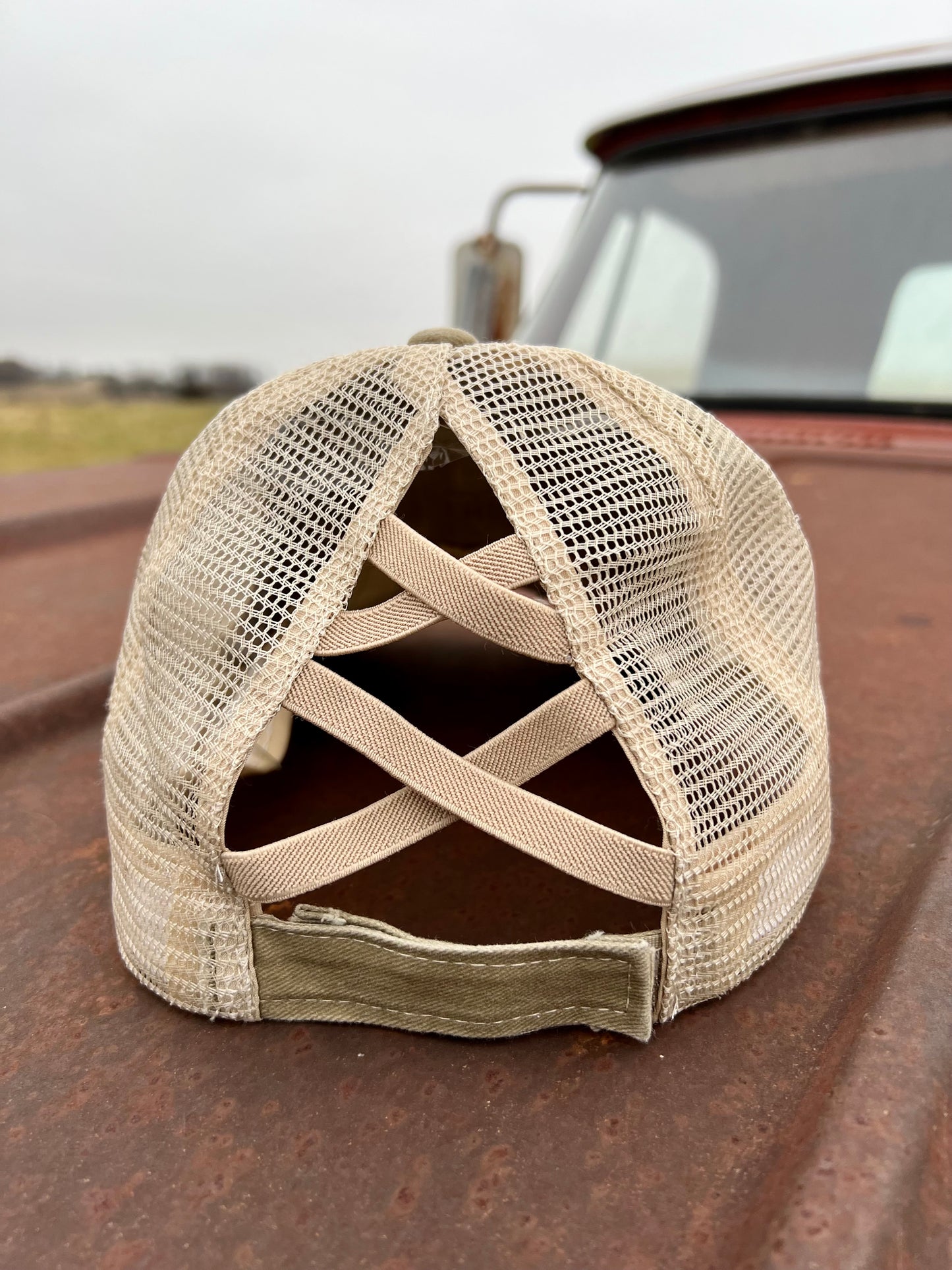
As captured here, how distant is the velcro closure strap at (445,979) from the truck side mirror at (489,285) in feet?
6.00

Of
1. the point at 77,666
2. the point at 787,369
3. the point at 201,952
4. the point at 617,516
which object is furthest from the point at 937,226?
the point at 201,952

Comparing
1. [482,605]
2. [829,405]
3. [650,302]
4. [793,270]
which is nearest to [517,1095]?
[482,605]

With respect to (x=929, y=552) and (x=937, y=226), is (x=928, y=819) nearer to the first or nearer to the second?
(x=929, y=552)

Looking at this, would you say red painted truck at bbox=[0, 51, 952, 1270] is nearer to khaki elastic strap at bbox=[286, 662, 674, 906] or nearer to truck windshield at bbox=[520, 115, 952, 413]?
khaki elastic strap at bbox=[286, 662, 674, 906]

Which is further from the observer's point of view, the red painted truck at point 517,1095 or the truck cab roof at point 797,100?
the truck cab roof at point 797,100

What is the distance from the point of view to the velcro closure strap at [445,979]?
59cm

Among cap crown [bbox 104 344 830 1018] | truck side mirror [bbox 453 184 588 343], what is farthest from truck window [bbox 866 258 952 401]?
cap crown [bbox 104 344 830 1018]

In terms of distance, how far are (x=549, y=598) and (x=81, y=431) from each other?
3.89m

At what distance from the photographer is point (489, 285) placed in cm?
222

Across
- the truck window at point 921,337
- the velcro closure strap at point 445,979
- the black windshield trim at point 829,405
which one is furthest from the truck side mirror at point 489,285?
the velcro closure strap at point 445,979

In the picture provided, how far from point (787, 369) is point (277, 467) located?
1399 mm

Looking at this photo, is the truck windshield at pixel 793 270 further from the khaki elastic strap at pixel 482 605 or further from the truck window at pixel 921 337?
the khaki elastic strap at pixel 482 605

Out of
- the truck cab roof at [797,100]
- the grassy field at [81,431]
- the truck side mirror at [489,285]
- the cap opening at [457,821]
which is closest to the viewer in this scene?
the cap opening at [457,821]

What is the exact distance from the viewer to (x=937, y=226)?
5.49 feet
